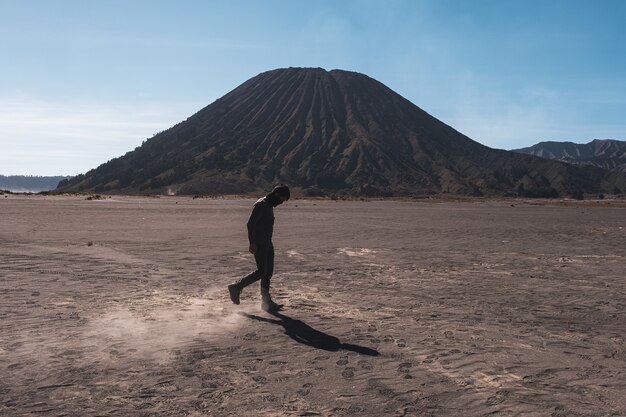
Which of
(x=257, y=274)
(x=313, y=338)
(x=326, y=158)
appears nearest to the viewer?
(x=313, y=338)

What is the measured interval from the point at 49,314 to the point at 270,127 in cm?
17033

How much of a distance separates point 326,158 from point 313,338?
147867mm

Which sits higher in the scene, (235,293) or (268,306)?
(235,293)

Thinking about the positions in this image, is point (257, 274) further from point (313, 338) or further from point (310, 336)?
point (313, 338)

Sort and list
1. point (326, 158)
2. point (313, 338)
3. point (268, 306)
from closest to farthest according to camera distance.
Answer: point (313, 338) < point (268, 306) < point (326, 158)

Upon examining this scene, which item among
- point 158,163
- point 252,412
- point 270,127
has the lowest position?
point 252,412

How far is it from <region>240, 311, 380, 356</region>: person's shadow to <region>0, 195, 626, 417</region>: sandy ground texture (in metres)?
0.04

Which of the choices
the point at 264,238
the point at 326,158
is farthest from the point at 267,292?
the point at 326,158

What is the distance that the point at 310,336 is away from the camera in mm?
7438

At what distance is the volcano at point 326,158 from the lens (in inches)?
5468

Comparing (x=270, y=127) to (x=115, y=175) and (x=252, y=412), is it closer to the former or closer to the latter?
(x=115, y=175)

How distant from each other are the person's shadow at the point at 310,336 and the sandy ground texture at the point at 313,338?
0.04 metres

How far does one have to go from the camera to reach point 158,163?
522ft

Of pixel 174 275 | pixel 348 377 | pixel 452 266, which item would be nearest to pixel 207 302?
pixel 174 275
